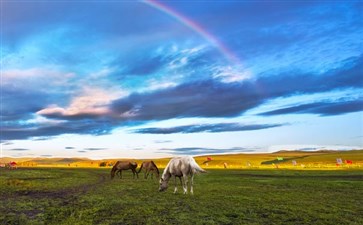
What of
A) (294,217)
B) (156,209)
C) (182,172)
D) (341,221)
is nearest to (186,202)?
(156,209)

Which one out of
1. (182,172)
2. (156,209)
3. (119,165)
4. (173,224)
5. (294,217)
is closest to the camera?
(173,224)

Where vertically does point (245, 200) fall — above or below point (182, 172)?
below

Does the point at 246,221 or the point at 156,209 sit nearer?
the point at 246,221

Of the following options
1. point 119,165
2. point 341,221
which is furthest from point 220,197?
point 119,165

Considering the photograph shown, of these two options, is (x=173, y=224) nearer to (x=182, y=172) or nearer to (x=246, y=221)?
(x=246, y=221)

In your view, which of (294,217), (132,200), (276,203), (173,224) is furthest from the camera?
(132,200)

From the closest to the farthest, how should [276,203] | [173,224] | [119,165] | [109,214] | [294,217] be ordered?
1. [173,224]
2. [294,217]
3. [109,214]
4. [276,203]
5. [119,165]

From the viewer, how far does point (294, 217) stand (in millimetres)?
16875

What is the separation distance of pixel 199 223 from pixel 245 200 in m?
8.51

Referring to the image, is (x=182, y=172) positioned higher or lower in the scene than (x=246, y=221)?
higher

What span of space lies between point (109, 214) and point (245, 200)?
975cm

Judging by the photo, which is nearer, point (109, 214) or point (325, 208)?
point (109, 214)

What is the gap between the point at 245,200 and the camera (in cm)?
2303

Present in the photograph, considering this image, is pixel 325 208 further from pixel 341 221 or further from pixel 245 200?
pixel 245 200
